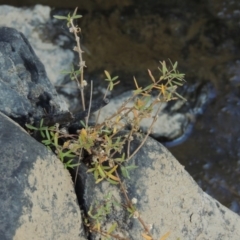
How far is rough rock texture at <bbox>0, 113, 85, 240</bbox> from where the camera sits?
1.30 metres

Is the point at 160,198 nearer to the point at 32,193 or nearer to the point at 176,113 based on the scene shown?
the point at 32,193

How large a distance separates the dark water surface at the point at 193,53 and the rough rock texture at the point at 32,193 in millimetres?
1516

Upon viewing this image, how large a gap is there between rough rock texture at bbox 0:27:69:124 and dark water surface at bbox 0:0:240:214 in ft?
4.05

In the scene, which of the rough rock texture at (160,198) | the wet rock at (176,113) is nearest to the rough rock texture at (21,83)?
the rough rock texture at (160,198)

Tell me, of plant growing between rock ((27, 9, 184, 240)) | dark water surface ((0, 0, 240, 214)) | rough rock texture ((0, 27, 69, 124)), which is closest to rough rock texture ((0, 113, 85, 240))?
plant growing between rock ((27, 9, 184, 240))

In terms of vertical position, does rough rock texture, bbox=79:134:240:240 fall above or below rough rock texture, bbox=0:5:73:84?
above

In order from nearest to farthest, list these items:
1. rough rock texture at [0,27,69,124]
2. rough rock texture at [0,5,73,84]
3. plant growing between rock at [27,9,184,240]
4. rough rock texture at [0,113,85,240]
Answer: rough rock texture at [0,113,85,240], plant growing between rock at [27,9,184,240], rough rock texture at [0,27,69,124], rough rock texture at [0,5,73,84]

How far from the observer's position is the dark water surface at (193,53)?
2.90m

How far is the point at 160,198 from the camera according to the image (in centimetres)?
159

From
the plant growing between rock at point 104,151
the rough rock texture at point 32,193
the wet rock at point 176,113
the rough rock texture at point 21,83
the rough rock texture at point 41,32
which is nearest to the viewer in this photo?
the rough rock texture at point 32,193

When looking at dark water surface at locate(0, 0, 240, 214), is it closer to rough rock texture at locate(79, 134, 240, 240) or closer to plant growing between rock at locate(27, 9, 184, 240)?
rough rock texture at locate(79, 134, 240, 240)

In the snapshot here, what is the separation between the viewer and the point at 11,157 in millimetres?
1346

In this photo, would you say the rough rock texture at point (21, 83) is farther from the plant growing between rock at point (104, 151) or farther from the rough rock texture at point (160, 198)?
the rough rock texture at point (160, 198)

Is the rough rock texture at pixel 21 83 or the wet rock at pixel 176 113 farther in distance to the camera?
the wet rock at pixel 176 113
